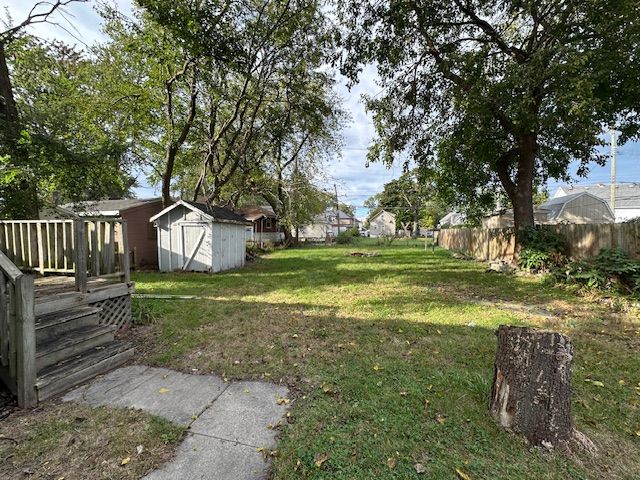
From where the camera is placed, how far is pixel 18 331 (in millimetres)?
2611

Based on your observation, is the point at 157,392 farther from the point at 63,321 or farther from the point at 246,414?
the point at 63,321

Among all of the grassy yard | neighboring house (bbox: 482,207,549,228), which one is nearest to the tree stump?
the grassy yard

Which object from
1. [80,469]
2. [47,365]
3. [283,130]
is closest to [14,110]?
[47,365]

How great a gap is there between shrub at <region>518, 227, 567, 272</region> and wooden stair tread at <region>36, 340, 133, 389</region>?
10.1 metres

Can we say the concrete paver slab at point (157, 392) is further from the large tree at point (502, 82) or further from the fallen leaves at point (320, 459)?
the large tree at point (502, 82)

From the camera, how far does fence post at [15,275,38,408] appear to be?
8.50 ft

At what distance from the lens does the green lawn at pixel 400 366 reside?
199 cm

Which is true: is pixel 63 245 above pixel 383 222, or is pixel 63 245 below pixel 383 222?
below

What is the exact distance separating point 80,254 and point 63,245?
0.76 metres

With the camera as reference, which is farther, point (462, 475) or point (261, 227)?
point (261, 227)

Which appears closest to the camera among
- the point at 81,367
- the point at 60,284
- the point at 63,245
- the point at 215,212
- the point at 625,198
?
the point at 81,367

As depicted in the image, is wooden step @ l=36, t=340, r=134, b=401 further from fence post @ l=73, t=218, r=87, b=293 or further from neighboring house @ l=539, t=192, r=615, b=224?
neighboring house @ l=539, t=192, r=615, b=224

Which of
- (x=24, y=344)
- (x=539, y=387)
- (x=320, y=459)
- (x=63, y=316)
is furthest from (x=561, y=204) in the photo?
(x=24, y=344)

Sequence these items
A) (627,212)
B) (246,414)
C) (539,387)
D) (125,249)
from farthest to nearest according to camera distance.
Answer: (627,212), (125,249), (246,414), (539,387)
